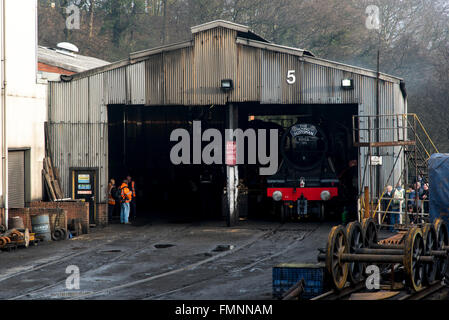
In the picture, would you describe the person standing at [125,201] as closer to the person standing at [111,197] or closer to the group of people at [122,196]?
the group of people at [122,196]

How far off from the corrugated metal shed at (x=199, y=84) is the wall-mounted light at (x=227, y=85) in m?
0.17

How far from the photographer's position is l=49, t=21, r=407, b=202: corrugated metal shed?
24.3 m

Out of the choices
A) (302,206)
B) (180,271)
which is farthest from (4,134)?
(302,206)

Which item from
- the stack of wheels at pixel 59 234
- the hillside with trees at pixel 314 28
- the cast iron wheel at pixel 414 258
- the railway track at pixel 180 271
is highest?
the hillside with trees at pixel 314 28

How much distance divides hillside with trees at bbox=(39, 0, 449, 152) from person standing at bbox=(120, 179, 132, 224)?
28561 mm

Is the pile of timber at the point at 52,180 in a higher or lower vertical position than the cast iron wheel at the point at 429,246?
higher

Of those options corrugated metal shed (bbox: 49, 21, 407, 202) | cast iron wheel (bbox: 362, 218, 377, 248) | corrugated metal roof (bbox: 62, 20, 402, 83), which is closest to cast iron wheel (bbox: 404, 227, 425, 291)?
cast iron wheel (bbox: 362, 218, 377, 248)

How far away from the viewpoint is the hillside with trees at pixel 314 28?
52031mm

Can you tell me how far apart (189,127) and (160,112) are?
174 cm

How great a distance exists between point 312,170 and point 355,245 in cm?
1321

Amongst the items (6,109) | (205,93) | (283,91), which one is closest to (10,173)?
(6,109)

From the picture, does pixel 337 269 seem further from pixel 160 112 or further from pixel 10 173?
pixel 160 112

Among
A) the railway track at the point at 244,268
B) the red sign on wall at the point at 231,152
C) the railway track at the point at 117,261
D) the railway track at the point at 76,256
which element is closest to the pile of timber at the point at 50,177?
the railway track at the point at 76,256

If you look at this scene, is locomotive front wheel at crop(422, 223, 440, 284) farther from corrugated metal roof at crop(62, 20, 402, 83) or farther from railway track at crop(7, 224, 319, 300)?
corrugated metal roof at crop(62, 20, 402, 83)
